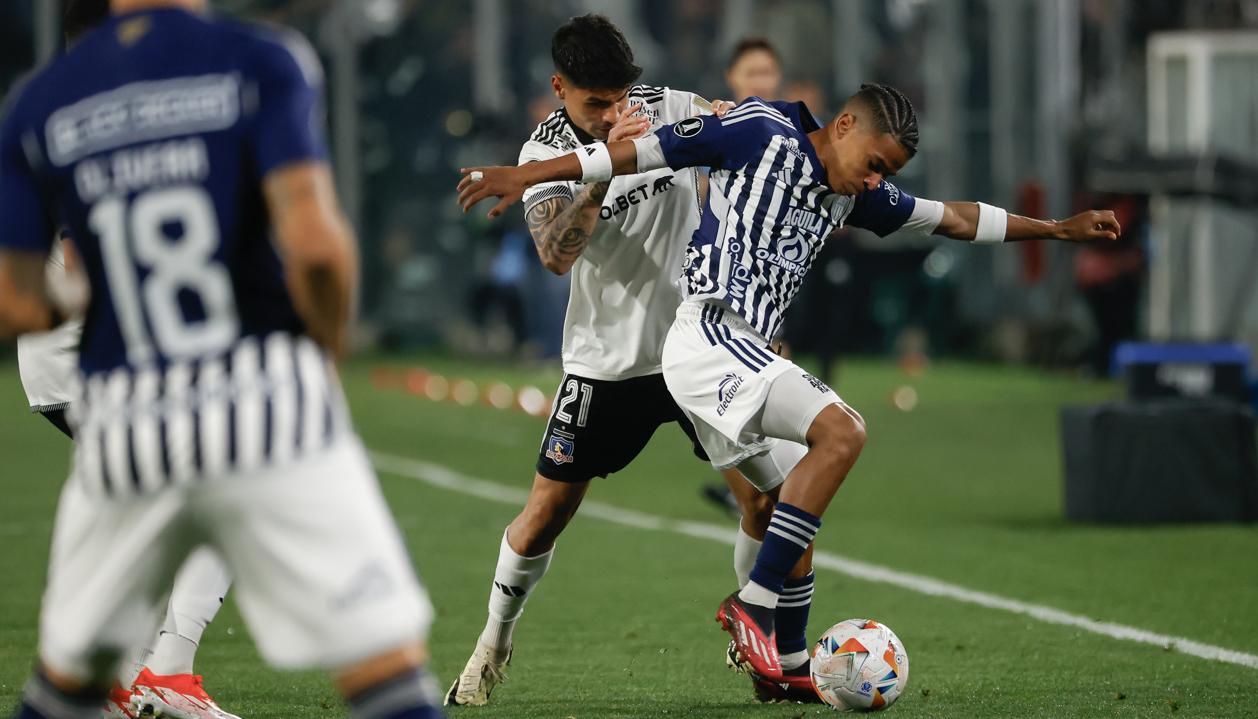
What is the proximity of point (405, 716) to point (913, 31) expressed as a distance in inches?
1042

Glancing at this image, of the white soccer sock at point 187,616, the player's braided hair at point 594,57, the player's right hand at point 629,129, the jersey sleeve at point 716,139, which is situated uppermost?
the player's braided hair at point 594,57

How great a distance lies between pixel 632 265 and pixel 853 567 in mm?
3160

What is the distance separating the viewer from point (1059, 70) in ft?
91.2

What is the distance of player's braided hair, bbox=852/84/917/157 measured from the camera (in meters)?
5.73

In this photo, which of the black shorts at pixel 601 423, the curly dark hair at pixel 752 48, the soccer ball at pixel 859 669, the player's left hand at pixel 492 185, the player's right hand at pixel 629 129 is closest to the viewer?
the player's left hand at pixel 492 185

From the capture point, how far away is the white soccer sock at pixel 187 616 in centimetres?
556

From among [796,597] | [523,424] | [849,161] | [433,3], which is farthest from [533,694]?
[433,3]

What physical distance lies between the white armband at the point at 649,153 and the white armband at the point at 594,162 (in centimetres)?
11

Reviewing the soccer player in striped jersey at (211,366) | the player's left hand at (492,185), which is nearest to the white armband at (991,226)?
the player's left hand at (492,185)

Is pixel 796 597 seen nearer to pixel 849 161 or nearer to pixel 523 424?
pixel 849 161

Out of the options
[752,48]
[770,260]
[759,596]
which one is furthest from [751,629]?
[752,48]

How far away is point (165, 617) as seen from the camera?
5.75 metres

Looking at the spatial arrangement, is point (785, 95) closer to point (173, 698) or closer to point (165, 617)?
point (165, 617)

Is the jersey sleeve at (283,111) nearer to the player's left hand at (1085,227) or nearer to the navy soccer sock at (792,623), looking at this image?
the navy soccer sock at (792,623)
